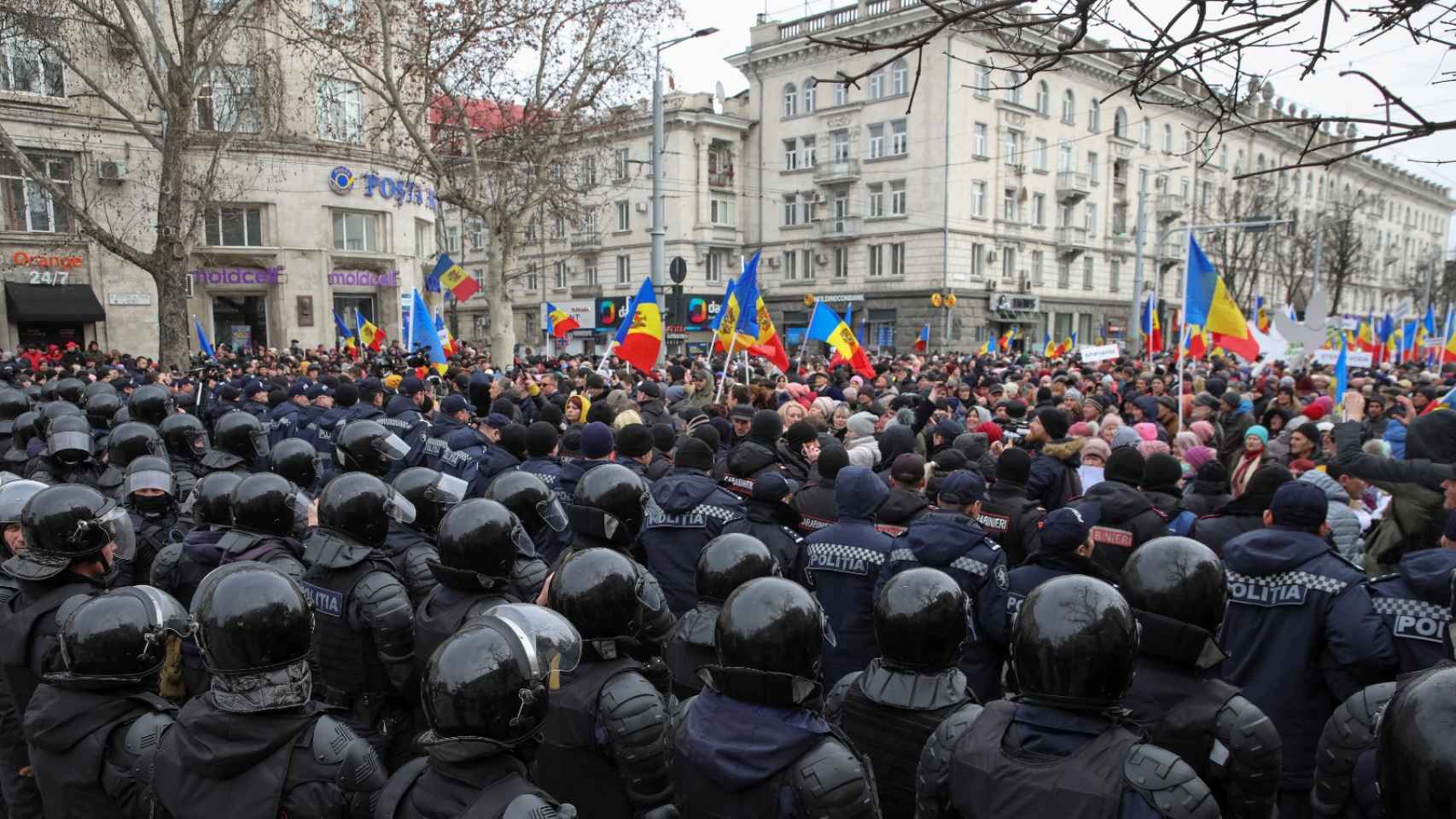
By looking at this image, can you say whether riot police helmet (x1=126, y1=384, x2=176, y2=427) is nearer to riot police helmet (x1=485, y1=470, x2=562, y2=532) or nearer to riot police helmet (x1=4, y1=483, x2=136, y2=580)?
riot police helmet (x1=4, y1=483, x2=136, y2=580)

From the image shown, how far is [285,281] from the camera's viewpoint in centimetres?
2994

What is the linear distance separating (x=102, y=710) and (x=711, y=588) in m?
2.06

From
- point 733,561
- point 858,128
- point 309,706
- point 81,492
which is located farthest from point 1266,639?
point 858,128

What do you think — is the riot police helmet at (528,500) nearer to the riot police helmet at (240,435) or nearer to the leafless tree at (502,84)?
the riot police helmet at (240,435)

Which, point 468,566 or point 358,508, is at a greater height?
point 358,508

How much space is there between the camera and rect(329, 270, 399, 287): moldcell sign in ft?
102

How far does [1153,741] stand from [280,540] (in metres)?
3.84

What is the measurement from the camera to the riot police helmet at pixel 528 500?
455cm

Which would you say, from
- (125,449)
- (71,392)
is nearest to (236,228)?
→ (71,392)

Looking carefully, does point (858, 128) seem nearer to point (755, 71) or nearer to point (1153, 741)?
point (755, 71)

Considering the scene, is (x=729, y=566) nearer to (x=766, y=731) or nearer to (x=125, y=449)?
(x=766, y=731)

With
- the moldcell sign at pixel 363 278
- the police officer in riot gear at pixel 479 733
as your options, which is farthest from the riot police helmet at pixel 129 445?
the moldcell sign at pixel 363 278

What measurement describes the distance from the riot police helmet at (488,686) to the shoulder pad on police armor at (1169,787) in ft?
4.76

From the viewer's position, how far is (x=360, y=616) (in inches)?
148
